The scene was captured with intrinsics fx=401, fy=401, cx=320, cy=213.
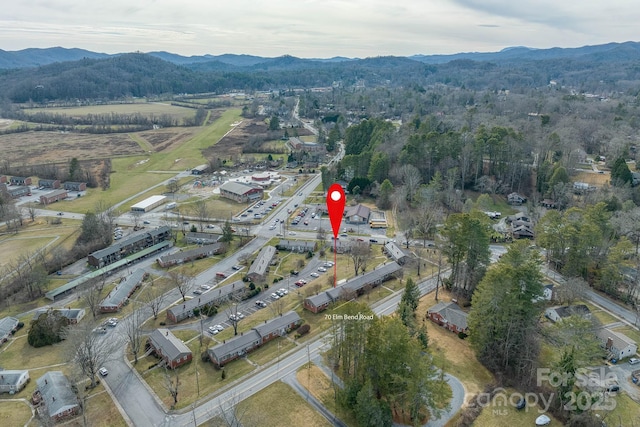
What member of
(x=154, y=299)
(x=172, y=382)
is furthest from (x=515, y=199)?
(x=172, y=382)

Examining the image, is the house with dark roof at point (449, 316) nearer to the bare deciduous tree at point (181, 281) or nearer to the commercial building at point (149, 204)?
the bare deciduous tree at point (181, 281)

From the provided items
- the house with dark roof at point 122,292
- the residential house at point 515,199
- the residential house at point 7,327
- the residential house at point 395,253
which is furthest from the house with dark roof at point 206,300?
the residential house at point 515,199

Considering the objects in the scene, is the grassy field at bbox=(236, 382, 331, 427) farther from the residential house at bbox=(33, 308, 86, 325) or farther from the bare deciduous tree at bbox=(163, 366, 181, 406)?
the residential house at bbox=(33, 308, 86, 325)

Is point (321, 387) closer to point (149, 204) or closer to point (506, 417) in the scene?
point (506, 417)

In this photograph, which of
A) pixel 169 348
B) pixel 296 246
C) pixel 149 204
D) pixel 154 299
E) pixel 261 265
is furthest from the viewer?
pixel 149 204

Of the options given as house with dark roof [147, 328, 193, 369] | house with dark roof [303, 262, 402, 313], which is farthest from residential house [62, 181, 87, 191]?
house with dark roof [303, 262, 402, 313]

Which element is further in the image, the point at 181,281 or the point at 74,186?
the point at 74,186
